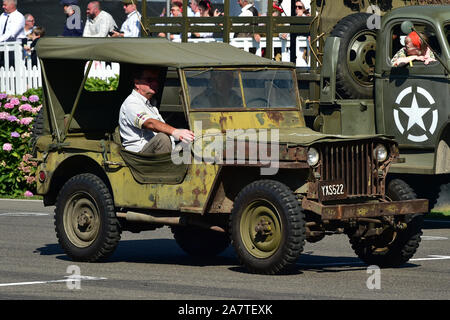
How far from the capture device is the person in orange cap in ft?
51.0

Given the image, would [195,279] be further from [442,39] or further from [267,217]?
[442,39]

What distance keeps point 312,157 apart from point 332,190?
39 cm

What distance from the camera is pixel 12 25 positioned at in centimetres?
2602

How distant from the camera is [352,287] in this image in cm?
1100

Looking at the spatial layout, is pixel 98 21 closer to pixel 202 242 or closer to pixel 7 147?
pixel 7 147

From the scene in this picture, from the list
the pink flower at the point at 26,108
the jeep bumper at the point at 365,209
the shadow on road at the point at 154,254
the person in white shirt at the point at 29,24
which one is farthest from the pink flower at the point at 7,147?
the jeep bumper at the point at 365,209

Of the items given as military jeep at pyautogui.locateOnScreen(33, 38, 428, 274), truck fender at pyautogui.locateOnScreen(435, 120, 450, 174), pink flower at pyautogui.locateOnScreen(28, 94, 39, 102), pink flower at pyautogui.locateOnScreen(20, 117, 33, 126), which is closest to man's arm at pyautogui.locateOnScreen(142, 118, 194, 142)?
military jeep at pyautogui.locateOnScreen(33, 38, 428, 274)

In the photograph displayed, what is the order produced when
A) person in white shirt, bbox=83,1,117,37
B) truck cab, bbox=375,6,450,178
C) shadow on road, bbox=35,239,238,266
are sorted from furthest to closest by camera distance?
person in white shirt, bbox=83,1,117,37
truck cab, bbox=375,6,450,178
shadow on road, bbox=35,239,238,266

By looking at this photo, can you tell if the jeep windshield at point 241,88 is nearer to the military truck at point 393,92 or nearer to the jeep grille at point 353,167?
the jeep grille at point 353,167

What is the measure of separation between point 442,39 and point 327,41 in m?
1.57

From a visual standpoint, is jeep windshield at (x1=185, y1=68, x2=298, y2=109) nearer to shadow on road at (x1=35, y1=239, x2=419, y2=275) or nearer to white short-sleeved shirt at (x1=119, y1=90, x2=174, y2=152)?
white short-sleeved shirt at (x1=119, y1=90, x2=174, y2=152)

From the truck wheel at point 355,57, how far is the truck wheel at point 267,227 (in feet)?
16.2


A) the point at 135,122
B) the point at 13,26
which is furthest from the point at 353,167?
the point at 13,26

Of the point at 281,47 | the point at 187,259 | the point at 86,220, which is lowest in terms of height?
the point at 187,259
